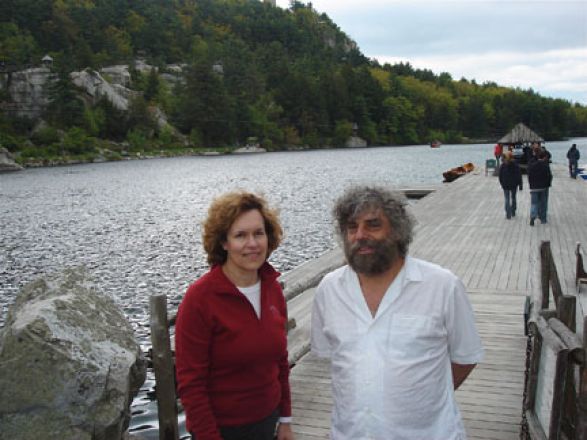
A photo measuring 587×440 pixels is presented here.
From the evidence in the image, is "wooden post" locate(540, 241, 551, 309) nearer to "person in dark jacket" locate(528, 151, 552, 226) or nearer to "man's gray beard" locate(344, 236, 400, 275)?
"man's gray beard" locate(344, 236, 400, 275)

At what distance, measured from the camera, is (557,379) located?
121 inches

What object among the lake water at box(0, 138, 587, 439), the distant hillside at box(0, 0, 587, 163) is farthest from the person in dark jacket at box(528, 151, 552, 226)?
the distant hillside at box(0, 0, 587, 163)

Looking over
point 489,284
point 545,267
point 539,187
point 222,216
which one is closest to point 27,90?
point 539,187

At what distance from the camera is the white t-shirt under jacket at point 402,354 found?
2.29m

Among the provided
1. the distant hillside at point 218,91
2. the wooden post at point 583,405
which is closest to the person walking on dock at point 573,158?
the wooden post at point 583,405

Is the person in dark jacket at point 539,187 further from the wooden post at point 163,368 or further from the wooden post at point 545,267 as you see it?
the wooden post at point 163,368

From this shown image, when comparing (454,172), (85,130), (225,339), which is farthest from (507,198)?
(85,130)

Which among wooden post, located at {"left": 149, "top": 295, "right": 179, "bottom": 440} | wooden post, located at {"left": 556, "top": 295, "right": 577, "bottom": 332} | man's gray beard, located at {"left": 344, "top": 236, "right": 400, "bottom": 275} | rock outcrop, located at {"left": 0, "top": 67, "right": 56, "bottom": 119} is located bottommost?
wooden post, located at {"left": 149, "top": 295, "right": 179, "bottom": 440}

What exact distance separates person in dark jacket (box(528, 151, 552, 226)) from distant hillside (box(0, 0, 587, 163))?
70889 mm

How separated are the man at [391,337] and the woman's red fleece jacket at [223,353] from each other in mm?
340

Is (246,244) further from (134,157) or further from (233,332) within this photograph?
(134,157)

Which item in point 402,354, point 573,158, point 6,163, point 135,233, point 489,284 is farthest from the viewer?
point 6,163

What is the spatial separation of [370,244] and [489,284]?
23.2ft

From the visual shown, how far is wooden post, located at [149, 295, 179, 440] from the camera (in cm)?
427
